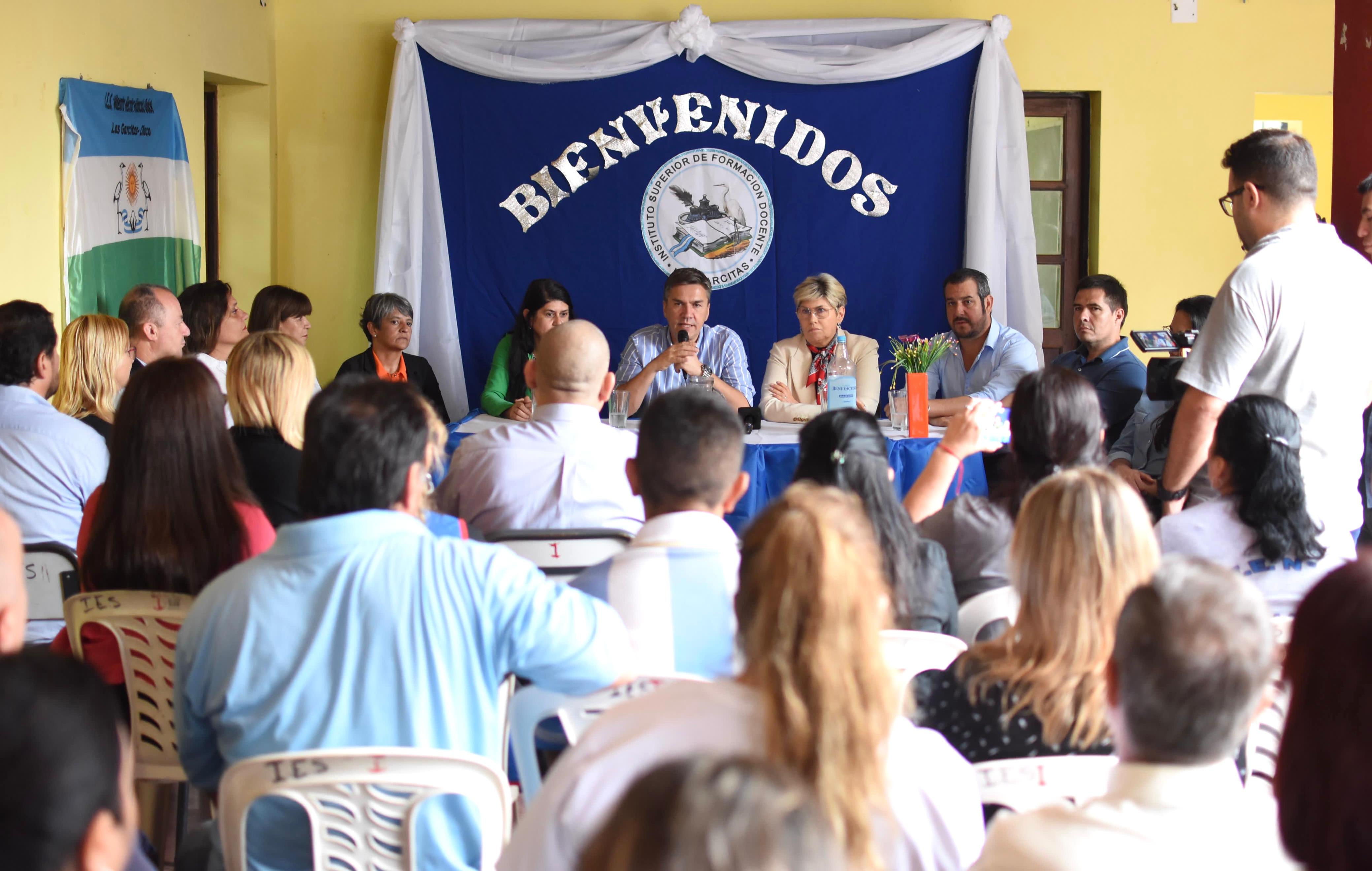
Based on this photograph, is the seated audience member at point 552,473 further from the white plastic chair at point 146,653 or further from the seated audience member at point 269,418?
the white plastic chair at point 146,653

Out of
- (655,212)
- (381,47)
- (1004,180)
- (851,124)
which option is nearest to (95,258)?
(381,47)

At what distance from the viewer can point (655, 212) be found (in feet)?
18.8

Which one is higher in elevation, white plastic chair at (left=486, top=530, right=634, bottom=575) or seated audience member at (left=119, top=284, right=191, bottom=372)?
seated audience member at (left=119, top=284, right=191, bottom=372)

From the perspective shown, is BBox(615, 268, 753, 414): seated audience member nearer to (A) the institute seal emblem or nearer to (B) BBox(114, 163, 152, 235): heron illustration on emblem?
(A) the institute seal emblem

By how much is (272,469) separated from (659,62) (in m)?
3.68

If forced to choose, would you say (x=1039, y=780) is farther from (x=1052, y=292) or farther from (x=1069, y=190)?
(x=1069, y=190)

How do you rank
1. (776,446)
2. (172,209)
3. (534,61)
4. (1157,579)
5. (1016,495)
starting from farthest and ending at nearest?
(534,61)
(172,209)
(776,446)
(1016,495)
(1157,579)

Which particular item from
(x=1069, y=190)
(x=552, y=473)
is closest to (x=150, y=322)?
(x=552, y=473)

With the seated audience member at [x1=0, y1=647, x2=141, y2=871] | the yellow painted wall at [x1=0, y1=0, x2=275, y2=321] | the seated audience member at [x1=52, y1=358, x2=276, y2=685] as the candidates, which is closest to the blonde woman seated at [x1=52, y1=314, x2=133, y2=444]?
the yellow painted wall at [x1=0, y1=0, x2=275, y2=321]

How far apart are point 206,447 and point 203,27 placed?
3.77 meters

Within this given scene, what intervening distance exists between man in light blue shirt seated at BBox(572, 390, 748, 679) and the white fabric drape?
3.94 m

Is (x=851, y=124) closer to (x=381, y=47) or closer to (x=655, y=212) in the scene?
(x=655, y=212)

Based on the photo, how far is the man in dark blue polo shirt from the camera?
14.2 ft

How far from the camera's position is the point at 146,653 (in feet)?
6.55
